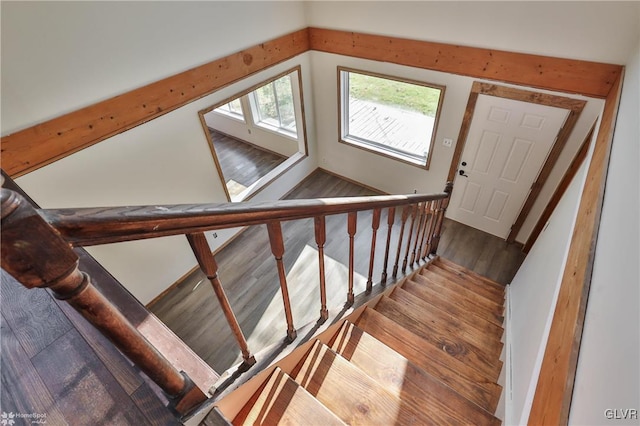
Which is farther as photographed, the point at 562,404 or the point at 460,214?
the point at 460,214

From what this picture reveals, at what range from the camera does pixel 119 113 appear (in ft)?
8.13

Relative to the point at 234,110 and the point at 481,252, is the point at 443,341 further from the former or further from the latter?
the point at 234,110

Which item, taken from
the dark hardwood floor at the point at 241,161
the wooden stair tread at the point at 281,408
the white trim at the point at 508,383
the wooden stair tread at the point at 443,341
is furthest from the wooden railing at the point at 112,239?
the dark hardwood floor at the point at 241,161

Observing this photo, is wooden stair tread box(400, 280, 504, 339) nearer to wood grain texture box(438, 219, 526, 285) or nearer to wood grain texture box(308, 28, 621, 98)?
wood grain texture box(438, 219, 526, 285)

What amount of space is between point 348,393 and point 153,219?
105 centimetres

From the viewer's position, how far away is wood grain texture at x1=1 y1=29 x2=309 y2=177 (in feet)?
6.93

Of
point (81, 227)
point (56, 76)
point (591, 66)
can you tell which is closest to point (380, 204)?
point (81, 227)

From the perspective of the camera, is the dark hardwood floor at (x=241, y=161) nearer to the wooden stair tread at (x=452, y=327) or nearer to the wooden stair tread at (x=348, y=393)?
the wooden stair tread at (x=452, y=327)

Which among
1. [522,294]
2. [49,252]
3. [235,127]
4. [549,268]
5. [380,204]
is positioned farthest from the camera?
[235,127]

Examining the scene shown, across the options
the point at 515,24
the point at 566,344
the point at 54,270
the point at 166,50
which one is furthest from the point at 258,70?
the point at 566,344

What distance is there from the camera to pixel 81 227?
1.57ft

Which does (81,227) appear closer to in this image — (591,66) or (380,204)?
(380,204)

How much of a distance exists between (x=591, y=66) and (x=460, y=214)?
206cm

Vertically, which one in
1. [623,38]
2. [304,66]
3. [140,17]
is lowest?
[304,66]
